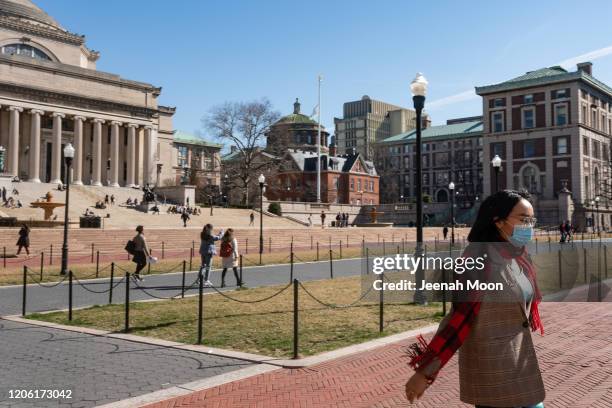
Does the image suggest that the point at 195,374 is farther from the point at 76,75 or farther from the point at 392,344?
the point at 76,75

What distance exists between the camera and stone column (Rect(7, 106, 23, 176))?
61.7m

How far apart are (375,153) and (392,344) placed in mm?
112352

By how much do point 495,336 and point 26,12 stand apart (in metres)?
86.1

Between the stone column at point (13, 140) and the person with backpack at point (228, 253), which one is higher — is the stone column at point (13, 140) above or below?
above

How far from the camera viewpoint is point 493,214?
381 cm

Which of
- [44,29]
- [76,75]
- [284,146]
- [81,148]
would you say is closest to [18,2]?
[44,29]

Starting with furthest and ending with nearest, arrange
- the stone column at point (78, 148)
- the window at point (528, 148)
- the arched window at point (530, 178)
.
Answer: the window at point (528, 148), the arched window at point (530, 178), the stone column at point (78, 148)

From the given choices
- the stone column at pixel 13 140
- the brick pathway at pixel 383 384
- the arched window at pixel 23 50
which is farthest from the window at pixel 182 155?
the brick pathway at pixel 383 384

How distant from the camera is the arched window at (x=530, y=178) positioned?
251 feet

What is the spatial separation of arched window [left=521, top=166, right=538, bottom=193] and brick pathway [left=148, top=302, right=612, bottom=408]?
71.7 meters

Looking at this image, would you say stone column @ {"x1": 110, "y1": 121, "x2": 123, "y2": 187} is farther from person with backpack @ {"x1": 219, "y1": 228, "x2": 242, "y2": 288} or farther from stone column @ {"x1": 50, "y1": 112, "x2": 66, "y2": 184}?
person with backpack @ {"x1": 219, "y1": 228, "x2": 242, "y2": 288}

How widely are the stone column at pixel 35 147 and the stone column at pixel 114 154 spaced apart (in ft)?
30.0

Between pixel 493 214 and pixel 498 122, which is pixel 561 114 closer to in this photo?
pixel 498 122

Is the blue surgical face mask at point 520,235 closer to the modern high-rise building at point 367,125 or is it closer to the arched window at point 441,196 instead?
the arched window at point 441,196
